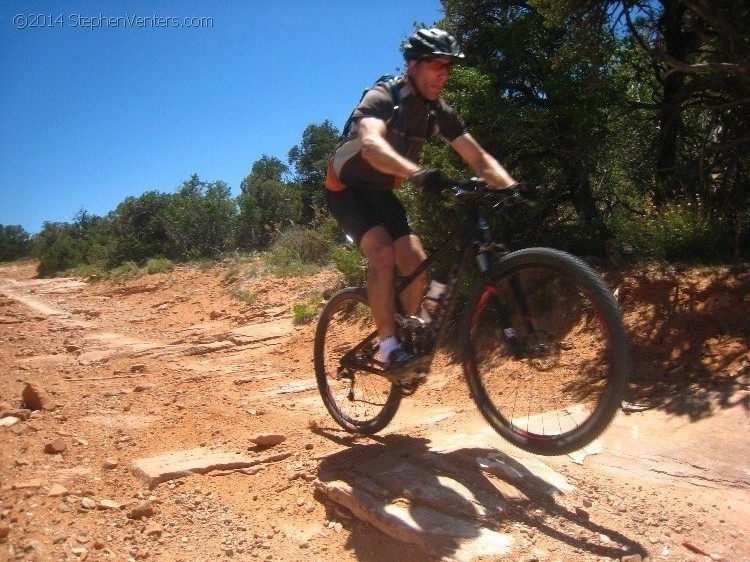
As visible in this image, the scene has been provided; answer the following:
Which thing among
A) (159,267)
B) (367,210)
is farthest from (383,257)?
(159,267)

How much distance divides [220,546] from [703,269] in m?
4.32

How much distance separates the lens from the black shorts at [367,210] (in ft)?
11.3

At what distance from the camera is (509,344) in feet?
9.96

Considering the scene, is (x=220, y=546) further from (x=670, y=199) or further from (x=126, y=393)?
(x=670, y=199)

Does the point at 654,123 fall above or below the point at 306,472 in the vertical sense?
above

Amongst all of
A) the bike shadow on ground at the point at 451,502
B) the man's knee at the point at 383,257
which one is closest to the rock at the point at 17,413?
the bike shadow on ground at the point at 451,502

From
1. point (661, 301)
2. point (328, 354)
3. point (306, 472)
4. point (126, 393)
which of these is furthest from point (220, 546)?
point (661, 301)

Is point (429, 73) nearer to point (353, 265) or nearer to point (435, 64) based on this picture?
point (435, 64)

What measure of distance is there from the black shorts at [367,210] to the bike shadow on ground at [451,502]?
125 centimetres

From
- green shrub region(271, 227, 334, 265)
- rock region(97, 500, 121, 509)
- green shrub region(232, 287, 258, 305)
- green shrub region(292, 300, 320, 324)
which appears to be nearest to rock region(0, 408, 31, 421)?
rock region(97, 500, 121, 509)

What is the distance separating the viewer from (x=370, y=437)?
12.9 feet

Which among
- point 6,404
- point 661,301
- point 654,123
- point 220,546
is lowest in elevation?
point 220,546

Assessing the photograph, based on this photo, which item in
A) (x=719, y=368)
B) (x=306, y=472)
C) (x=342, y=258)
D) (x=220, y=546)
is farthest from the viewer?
(x=342, y=258)

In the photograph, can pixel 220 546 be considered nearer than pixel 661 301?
Yes
